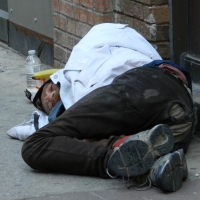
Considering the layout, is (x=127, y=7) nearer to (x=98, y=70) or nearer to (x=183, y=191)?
(x=98, y=70)

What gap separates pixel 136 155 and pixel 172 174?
0.21 m

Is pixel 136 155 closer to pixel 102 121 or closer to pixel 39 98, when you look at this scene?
pixel 102 121

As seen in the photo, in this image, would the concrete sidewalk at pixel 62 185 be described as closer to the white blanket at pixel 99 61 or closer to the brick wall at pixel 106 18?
the white blanket at pixel 99 61

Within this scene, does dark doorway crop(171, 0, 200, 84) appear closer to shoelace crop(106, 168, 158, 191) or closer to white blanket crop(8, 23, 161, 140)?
white blanket crop(8, 23, 161, 140)

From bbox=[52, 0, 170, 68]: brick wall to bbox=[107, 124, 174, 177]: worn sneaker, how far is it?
1.51 metres

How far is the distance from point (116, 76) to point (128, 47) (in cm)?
35

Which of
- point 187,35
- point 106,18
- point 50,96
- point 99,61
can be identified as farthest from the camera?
point 106,18

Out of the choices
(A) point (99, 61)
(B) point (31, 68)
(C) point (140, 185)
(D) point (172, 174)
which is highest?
(A) point (99, 61)

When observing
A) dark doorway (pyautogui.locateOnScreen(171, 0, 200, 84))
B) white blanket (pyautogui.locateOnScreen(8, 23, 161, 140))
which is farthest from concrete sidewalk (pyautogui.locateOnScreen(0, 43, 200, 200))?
dark doorway (pyautogui.locateOnScreen(171, 0, 200, 84))

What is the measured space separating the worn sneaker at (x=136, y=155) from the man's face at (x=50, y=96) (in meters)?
1.13

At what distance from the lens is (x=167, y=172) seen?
353 centimetres

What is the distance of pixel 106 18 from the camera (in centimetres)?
558

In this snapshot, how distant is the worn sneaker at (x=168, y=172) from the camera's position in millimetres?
3529

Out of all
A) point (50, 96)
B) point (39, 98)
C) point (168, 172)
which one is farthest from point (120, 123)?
point (39, 98)
